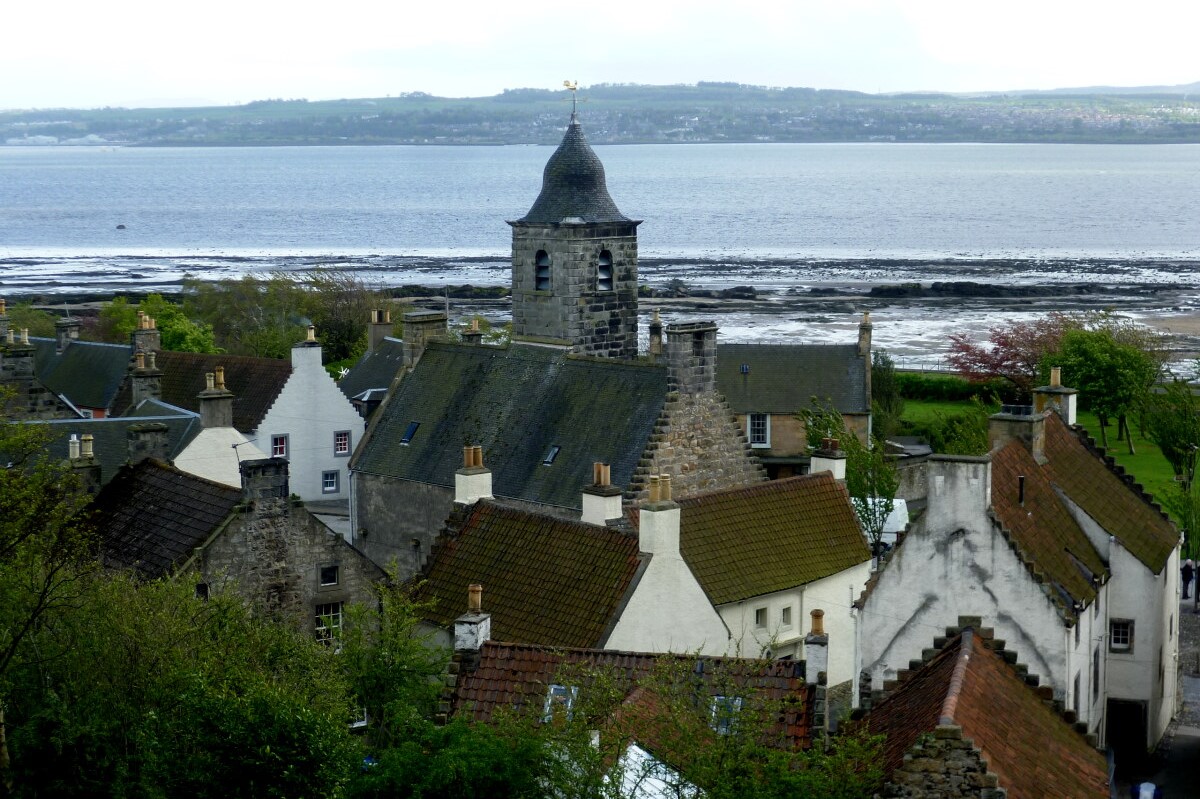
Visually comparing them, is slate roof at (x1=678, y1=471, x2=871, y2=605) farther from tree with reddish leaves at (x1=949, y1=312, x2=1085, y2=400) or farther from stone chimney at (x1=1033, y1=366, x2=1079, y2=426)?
tree with reddish leaves at (x1=949, y1=312, x2=1085, y2=400)

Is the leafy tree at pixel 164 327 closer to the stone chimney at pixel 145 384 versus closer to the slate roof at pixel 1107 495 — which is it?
the stone chimney at pixel 145 384

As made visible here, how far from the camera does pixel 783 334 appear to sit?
114 meters

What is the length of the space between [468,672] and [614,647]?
4.45 m

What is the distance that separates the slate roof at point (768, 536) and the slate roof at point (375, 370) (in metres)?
28.8

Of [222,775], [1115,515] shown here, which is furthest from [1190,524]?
[222,775]

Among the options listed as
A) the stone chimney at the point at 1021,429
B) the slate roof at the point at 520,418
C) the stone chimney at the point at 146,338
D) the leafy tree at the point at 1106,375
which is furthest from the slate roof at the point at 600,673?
the leafy tree at the point at 1106,375

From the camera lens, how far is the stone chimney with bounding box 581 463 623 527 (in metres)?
32.5

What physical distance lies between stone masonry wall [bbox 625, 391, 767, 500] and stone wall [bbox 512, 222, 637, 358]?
30.8 ft

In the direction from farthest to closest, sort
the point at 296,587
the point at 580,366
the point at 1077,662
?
the point at 580,366, the point at 296,587, the point at 1077,662

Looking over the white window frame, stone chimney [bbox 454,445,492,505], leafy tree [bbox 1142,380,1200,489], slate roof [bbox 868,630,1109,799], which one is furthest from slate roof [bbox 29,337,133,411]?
slate roof [bbox 868,630,1109,799]

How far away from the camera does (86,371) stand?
63.8 m

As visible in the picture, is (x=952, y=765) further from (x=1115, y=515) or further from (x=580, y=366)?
(x=580, y=366)

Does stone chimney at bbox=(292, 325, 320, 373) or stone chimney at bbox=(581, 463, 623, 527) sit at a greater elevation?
stone chimney at bbox=(581, 463, 623, 527)

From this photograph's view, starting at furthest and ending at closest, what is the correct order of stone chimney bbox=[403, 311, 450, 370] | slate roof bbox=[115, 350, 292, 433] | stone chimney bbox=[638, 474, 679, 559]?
slate roof bbox=[115, 350, 292, 433] < stone chimney bbox=[403, 311, 450, 370] < stone chimney bbox=[638, 474, 679, 559]
